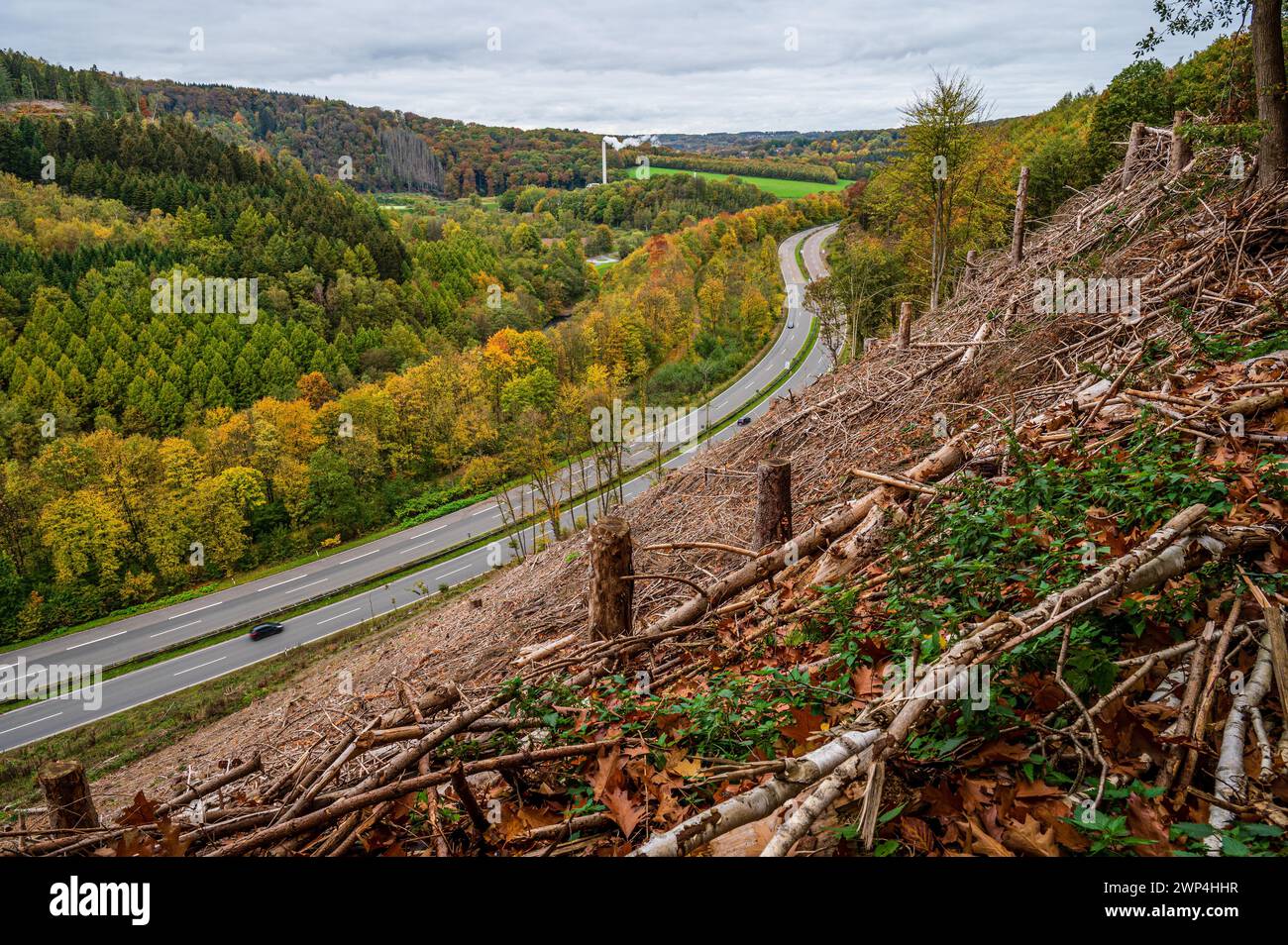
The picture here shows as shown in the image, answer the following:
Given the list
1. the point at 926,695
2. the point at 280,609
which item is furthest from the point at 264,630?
the point at 926,695

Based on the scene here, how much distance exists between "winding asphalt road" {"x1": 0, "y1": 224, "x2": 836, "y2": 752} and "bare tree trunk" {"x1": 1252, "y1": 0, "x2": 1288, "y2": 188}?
1846 centimetres

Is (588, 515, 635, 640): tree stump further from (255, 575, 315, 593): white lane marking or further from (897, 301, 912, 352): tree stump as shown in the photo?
(255, 575, 315, 593): white lane marking

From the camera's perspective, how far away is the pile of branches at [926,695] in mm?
2379

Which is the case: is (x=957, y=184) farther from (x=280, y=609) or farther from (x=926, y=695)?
(x=280, y=609)

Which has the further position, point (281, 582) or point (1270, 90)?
point (281, 582)

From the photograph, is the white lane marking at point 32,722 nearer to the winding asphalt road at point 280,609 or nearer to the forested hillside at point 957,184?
the winding asphalt road at point 280,609

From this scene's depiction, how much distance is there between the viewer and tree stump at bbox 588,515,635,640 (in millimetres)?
4758

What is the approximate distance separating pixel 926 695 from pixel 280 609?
37.0 meters

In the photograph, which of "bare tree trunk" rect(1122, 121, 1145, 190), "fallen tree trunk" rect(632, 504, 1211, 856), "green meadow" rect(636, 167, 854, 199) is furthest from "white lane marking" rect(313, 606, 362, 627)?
"green meadow" rect(636, 167, 854, 199)

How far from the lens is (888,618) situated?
3.82 meters

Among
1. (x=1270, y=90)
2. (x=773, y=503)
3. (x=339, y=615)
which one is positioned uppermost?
(x=1270, y=90)

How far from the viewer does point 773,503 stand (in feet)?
18.9

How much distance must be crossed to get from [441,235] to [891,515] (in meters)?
103

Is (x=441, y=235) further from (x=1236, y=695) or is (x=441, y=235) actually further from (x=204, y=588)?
(x=1236, y=695)
